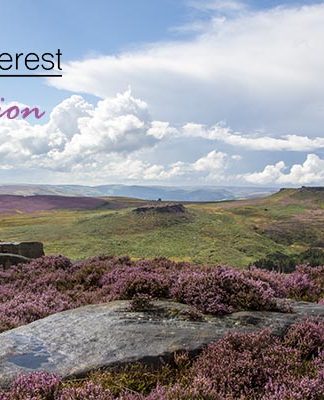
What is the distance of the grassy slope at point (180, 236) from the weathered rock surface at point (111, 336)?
3588 cm

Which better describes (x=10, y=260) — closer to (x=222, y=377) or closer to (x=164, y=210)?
(x=222, y=377)

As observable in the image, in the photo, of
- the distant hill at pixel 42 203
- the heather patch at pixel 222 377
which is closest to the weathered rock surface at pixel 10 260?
the heather patch at pixel 222 377

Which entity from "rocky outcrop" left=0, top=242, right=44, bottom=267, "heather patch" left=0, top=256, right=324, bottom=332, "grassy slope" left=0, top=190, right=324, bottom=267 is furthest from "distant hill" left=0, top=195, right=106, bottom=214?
"heather patch" left=0, top=256, right=324, bottom=332

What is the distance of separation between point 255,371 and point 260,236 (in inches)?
2606

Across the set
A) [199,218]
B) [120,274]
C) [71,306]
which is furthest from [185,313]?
[199,218]

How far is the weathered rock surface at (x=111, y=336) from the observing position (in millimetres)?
6875

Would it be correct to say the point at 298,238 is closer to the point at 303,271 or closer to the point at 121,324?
the point at 303,271

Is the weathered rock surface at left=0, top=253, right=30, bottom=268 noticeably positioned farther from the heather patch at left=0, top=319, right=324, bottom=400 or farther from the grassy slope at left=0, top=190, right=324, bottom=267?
the grassy slope at left=0, top=190, right=324, bottom=267

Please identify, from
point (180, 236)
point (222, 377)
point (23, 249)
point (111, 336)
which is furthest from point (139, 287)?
point (180, 236)

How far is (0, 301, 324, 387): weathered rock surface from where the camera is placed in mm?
6875

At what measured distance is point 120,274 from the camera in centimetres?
1296

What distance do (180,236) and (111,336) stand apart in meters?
57.6

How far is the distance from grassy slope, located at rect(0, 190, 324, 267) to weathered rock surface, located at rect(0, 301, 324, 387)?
35.9 metres

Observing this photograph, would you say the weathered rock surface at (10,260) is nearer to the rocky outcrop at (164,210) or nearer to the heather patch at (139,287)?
the heather patch at (139,287)
